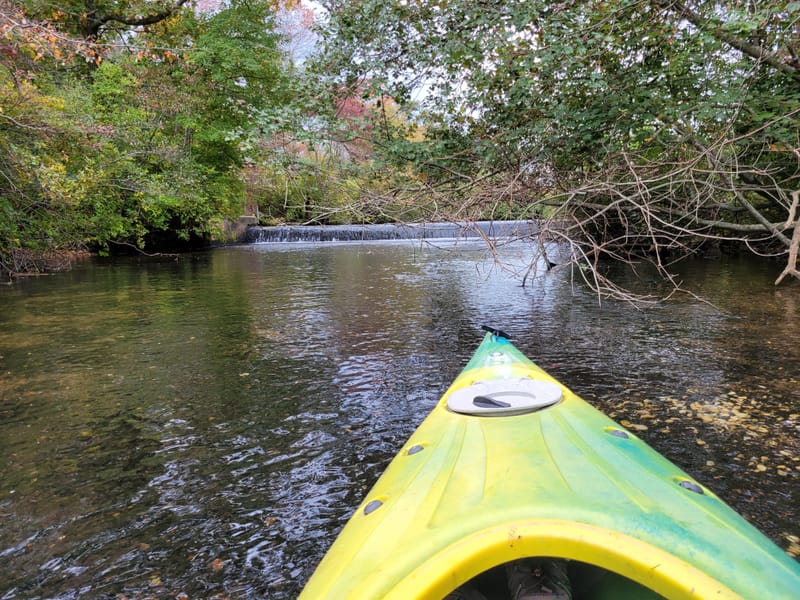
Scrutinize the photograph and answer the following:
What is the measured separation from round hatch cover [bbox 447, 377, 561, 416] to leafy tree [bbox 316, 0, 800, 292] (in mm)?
2696

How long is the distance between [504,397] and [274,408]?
6.74 feet

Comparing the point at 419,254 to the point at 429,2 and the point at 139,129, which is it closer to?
the point at 139,129

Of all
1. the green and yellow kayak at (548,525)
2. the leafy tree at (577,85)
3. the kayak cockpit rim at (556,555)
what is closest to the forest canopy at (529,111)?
the leafy tree at (577,85)

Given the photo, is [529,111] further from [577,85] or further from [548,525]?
[548,525]

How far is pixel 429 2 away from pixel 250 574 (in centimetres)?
558

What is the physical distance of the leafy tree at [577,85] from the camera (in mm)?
5121

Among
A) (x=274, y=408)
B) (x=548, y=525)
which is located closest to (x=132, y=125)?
(x=274, y=408)

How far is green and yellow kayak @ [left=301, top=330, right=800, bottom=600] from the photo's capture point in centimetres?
117

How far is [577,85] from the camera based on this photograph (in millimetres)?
5387

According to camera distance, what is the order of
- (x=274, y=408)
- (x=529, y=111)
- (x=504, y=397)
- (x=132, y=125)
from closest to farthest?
1. (x=504, y=397)
2. (x=274, y=408)
3. (x=529, y=111)
4. (x=132, y=125)

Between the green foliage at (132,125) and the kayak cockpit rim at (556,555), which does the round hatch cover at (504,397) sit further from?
the green foliage at (132,125)

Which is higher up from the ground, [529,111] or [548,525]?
[529,111]

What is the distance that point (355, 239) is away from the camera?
2227 centimetres

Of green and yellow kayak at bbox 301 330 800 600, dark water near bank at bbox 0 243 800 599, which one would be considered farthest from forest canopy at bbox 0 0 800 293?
green and yellow kayak at bbox 301 330 800 600
